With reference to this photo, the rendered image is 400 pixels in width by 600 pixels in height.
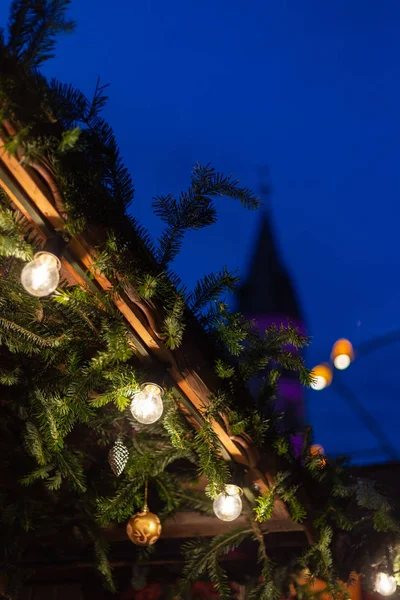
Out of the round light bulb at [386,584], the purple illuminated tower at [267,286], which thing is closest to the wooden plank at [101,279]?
the round light bulb at [386,584]

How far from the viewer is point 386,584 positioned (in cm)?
230

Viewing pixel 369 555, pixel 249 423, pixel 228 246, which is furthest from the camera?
pixel 228 246

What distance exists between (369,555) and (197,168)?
1.89 meters

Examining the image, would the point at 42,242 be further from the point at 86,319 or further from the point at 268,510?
the point at 268,510

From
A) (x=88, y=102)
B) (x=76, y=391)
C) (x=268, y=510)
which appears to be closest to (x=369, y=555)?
(x=268, y=510)

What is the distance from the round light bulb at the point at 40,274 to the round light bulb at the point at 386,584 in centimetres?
196

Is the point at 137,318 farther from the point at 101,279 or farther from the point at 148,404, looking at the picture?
the point at 148,404

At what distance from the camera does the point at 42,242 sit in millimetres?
1484

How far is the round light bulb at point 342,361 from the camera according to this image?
20.7 ft

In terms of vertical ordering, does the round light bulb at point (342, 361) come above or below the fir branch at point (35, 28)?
A: above

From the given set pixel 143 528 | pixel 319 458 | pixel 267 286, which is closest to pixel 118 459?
pixel 143 528

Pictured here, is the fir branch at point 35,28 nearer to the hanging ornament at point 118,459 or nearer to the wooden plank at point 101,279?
the wooden plank at point 101,279

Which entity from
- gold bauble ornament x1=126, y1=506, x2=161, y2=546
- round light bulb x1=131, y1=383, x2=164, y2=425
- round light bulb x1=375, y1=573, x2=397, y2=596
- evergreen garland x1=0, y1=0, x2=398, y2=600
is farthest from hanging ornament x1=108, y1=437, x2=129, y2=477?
round light bulb x1=375, y1=573, x2=397, y2=596

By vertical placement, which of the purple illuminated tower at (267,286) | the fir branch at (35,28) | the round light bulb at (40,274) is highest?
the purple illuminated tower at (267,286)
